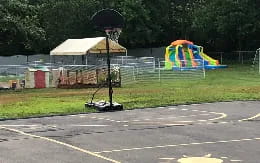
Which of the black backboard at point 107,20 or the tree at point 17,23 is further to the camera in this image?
the tree at point 17,23

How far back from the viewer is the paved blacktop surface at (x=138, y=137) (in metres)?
8.46

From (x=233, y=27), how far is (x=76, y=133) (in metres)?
39.2

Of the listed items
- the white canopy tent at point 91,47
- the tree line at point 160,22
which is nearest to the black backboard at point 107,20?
the white canopy tent at point 91,47

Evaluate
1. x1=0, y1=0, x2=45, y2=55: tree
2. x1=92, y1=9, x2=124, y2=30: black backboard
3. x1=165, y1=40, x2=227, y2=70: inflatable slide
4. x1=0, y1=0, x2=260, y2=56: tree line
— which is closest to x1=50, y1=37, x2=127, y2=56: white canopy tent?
x1=0, y1=0, x2=45, y2=55: tree

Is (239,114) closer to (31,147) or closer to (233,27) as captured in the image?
(31,147)

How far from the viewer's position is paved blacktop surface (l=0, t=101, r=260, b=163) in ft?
27.8

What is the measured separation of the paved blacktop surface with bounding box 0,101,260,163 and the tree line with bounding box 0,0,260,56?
1185 inches

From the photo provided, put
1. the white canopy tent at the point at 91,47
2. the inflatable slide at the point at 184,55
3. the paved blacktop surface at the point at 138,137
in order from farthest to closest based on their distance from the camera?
the inflatable slide at the point at 184,55 < the white canopy tent at the point at 91,47 < the paved blacktop surface at the point at 138,137

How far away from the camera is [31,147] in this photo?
31.2 ft

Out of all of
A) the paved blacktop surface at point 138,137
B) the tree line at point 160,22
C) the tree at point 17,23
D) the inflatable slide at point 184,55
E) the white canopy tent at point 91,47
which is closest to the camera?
the paved blacktop surface at point 138,137

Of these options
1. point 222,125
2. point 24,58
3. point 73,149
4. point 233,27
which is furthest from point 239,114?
point 24,58

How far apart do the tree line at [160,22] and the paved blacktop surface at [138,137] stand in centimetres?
3011

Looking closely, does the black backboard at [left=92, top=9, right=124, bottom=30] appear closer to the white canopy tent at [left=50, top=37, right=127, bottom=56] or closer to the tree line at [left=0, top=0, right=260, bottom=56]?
the white canopy tent at [left=50, top=37, right=127, bottom=56]

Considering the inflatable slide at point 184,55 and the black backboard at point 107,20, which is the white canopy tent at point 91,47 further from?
the black backboard at point 107,20
